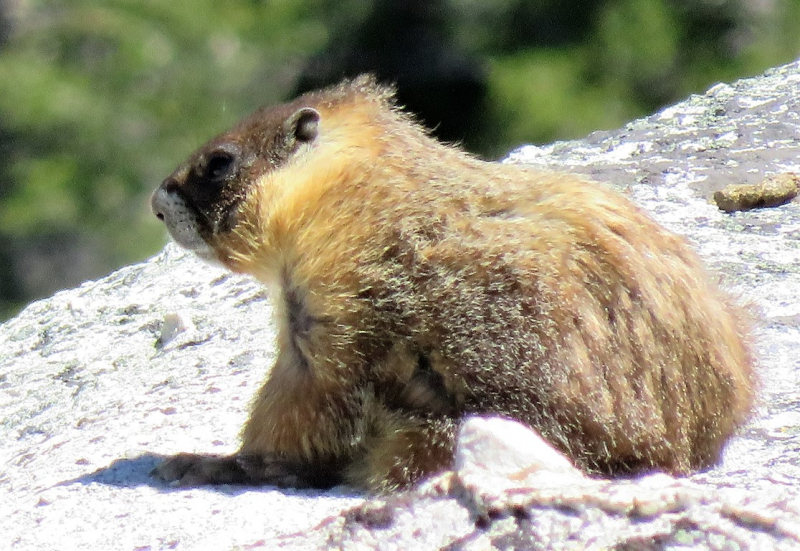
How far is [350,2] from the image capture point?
12.5m

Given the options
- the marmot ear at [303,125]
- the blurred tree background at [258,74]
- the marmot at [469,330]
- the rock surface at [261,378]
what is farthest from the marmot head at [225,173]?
the blurred tree background at [258,74]

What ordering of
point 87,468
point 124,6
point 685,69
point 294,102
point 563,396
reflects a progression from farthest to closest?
point 124,6, point 685,69, point 294,102, point 87,468, point 563,396

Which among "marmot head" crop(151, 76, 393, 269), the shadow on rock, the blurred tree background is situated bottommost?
the shadow on rock

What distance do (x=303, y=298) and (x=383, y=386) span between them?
1.32 feet

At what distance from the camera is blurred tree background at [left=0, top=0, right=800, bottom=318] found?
11.3m

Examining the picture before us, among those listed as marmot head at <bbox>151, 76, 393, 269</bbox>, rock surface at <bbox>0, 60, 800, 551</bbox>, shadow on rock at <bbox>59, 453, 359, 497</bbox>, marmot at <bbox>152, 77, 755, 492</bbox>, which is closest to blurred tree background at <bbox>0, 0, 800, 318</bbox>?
rock surface at <bbox>0, 60, 800, 551</bbox>

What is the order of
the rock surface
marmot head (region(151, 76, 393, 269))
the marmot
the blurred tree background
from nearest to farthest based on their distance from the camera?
the rock surface
the marmot
marmot head (region(151, 76, 393, 269))
the blurred tree background

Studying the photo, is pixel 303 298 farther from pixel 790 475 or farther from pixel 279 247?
pixel 790 475

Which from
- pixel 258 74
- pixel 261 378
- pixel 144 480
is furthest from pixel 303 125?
pixel 258 74

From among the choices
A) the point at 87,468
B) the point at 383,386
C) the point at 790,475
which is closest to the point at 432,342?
the point at 383,386

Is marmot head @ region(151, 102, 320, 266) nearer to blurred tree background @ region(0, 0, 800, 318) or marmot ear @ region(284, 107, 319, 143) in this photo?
marmot ear @ region(284, 107, 319, 143)

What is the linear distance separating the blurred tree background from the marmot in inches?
294

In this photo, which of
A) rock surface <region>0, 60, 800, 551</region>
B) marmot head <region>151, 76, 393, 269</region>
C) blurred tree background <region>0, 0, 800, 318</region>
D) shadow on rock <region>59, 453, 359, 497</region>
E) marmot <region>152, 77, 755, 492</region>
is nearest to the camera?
rock surface <region>0, 60, 800, 551</region>

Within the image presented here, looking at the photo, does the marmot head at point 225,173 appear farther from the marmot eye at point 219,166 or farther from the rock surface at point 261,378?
the rock surface at point 261,378
